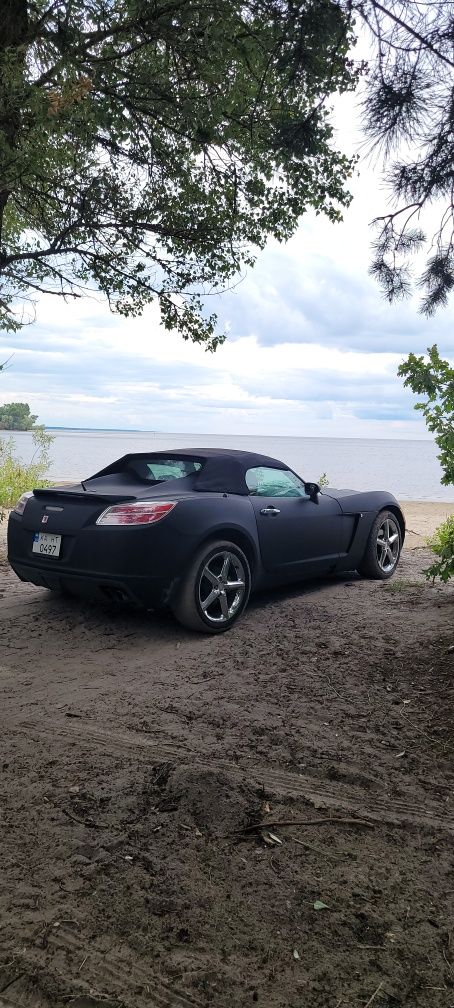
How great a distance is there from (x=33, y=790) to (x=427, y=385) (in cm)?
409

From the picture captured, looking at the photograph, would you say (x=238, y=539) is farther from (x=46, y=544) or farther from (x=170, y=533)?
(x=46, y=544)

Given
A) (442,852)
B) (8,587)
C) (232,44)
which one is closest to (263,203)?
(232,44)

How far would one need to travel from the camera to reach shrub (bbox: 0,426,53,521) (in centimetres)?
1476

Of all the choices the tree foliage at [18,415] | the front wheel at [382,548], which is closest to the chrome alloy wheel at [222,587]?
the front wheel at [382,548]

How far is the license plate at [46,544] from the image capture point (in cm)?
619

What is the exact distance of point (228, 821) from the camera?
323 centimetres

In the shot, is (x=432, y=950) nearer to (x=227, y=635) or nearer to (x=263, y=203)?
(x=227, y=635)

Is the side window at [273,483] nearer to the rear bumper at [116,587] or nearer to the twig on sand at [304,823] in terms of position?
the rear bumper at [116,587]

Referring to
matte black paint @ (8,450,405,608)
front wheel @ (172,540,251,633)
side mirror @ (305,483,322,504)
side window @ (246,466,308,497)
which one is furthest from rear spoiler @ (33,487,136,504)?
side mirror @ (305,483,322,504)

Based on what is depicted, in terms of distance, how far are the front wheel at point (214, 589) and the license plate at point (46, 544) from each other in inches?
42.0

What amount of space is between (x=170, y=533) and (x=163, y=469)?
3.69ft

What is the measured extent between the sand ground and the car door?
41.1 inches

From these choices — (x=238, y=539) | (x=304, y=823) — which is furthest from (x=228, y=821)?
(x=238, y=539)

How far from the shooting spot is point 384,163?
546 centimetres
